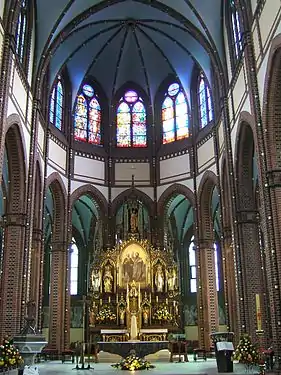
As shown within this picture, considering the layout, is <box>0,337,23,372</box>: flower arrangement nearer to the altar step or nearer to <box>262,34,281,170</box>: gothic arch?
the altar step

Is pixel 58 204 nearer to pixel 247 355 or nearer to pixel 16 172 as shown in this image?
pixel 16 172

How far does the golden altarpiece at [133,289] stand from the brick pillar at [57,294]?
5.39 feet

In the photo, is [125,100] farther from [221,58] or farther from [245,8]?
[245,8]

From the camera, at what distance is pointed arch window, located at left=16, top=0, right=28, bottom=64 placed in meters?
23.6

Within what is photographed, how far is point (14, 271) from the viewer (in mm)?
22500

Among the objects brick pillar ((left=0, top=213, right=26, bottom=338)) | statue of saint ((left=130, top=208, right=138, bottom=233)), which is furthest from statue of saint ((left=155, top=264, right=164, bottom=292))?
brick pillar ((left=0, top=213, right=26, bottom=338))

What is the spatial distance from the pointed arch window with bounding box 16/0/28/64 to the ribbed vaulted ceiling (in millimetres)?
1621

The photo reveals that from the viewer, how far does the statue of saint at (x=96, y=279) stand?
98.3ft

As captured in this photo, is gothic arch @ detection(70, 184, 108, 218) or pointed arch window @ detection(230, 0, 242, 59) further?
gothic arch @ detection(70, 184, 108, 218)

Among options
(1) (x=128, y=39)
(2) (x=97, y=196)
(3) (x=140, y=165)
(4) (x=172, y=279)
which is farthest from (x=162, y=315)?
(1) (x=128, y=39)

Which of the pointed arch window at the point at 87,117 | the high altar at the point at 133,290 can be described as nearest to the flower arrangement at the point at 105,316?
the high altar at the point at 133,290

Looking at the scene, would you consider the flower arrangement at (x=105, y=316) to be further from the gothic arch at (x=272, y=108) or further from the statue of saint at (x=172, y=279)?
the gothic arch at (x=272, y=108)

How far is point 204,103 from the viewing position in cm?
3272

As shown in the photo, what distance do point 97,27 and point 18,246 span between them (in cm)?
1569
